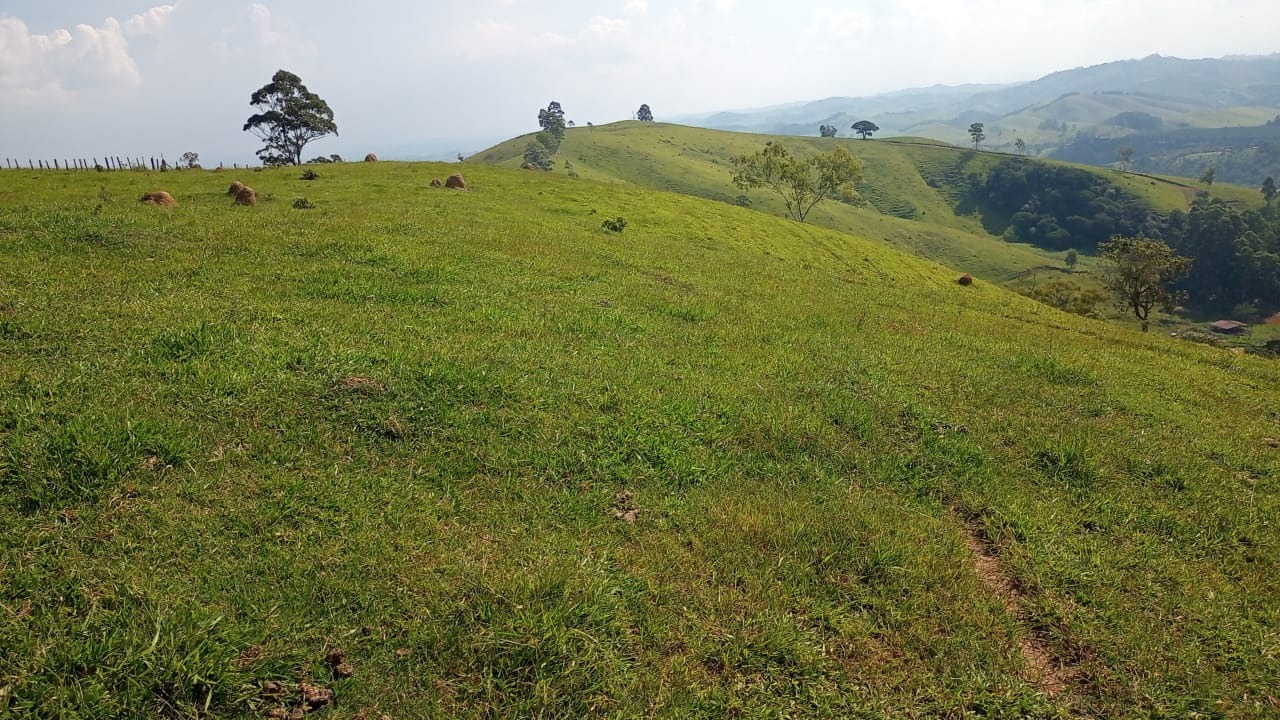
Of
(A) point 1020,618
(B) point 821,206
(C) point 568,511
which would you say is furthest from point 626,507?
(B) point 821,206

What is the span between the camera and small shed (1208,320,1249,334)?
150 m

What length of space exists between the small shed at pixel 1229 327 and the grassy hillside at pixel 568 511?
7512 inches

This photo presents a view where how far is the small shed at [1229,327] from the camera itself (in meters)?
150

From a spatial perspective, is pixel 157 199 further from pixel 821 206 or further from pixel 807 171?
pixel 821 206

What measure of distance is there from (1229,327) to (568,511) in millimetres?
211975

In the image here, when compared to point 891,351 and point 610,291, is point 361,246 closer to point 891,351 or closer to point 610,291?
point 610,291

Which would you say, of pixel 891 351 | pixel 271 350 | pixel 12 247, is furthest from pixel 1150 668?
pixel 12 247

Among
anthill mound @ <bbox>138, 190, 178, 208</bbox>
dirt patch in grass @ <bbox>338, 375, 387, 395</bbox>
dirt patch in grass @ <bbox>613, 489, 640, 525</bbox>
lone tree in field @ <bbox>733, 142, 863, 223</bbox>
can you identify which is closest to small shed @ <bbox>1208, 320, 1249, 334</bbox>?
lone tree in field @ <bbox>733, 142, 863, 223</bbox>

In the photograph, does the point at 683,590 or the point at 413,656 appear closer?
the point at 413,656

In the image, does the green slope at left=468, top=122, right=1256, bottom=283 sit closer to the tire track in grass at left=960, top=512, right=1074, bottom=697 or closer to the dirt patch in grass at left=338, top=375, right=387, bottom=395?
the dirt patch in grass at left=338, top=375, right=387, bottom=395

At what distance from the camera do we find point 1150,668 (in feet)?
20.9

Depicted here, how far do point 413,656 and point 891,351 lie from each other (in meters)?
14.3

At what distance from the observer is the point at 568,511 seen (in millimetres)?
7988

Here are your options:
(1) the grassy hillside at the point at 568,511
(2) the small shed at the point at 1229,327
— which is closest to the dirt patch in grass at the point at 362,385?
(1) the grassy hillside at the point at 568,511
